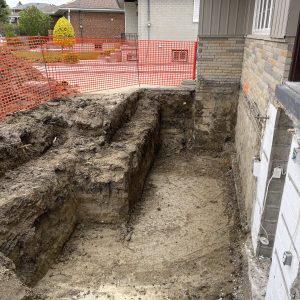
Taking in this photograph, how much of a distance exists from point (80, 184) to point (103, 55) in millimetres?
7554

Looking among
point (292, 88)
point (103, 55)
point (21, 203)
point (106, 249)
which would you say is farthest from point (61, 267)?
point (103, 55)

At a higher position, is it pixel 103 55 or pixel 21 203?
pixel 103 55

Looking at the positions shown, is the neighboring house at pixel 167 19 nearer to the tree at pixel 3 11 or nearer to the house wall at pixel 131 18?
the house wall at pixel 131 18

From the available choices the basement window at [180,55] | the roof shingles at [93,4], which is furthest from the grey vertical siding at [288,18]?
the roof shingles at [93,4]

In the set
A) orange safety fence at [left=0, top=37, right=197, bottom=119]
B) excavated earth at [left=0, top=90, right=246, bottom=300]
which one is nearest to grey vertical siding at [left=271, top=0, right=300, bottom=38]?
excavated earth at [left=0, top=90, right=246, bottom=300]

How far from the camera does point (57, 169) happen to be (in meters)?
5.75

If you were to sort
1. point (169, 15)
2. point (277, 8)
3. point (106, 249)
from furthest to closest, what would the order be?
point (169, 15), point (106, 249), point (277, 8)

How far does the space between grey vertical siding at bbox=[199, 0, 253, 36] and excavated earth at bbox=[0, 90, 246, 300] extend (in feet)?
9.53

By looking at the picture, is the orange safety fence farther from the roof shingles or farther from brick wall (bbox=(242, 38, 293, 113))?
the roof shingles

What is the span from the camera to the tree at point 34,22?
32125mm

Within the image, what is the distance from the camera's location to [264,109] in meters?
4.72

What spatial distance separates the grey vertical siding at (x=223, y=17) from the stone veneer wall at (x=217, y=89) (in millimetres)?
189

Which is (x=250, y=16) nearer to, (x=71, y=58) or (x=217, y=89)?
(x=217, y=89)

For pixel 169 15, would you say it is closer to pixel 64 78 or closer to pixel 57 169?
pixel 64 78
